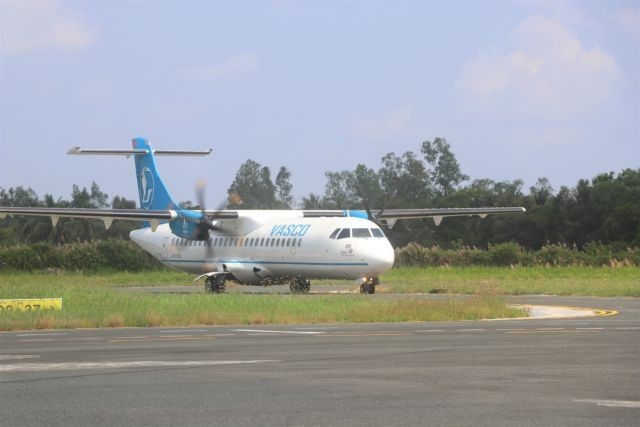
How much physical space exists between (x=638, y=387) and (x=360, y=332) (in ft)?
33.3

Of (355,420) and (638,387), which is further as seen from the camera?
(638,387)

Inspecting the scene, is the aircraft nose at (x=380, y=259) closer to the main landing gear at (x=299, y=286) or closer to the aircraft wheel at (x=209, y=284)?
the main landing gear at (x=299, y=286)

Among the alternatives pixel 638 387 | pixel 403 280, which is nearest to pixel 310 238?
pixel 403 280

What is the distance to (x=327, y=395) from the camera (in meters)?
11.6

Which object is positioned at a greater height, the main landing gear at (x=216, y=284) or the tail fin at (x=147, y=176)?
the tail fin at (x=147, y=176)

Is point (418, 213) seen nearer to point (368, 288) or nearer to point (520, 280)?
point (520, 280)

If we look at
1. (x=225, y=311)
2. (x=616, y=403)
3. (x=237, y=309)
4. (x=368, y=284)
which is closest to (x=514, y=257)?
(x=368, y=284)

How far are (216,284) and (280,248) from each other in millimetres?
3532

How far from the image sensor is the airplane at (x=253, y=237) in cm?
4022

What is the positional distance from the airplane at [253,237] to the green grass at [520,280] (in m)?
3.12

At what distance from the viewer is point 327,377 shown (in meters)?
13.3

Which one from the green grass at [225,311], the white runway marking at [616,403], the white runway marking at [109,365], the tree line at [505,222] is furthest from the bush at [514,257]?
the white runway marking at [616,403]

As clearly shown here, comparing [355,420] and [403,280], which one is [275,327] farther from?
[403,280]

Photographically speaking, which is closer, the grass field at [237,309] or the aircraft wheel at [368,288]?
the grass field at [237,309]
